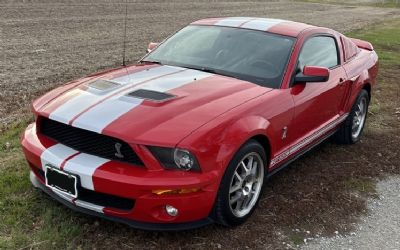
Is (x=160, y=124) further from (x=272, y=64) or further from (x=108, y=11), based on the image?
(x=108, y=11)

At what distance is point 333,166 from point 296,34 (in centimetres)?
149

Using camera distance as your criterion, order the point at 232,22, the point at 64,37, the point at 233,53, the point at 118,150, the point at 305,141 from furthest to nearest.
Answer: the point at 64,37, the point at 232,22, the point at 305,141, the point at 233,53, the point at 118,150

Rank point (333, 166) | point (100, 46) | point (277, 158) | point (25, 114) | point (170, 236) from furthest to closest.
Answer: point (100, 46) < point (25, 114) < point (333, 166) < point (277, 158) < point (170, 236)

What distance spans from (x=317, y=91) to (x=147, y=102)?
182 centimetres

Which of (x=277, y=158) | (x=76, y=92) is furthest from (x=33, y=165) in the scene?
(x=277, y=158)

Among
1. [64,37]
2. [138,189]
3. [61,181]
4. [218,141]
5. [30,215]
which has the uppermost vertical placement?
[218,141]

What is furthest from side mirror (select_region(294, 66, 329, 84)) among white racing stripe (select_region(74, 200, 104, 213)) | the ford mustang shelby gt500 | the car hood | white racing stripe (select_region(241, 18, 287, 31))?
white racing stripe (select_region(74, 200, 104, 213))

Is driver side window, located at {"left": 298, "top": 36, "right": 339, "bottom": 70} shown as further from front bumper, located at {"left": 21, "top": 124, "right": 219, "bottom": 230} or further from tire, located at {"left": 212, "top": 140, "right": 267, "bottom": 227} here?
front bumper, located at {"left": 21, "top": 124, "right": 219, "bottom": 230}

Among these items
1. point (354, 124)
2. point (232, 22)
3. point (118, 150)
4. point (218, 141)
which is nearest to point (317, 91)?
point (232, 22)

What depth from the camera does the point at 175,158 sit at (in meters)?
3.11

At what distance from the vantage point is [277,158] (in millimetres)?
4070

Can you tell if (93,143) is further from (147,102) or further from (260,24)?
(260,24)

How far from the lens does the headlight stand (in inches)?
122

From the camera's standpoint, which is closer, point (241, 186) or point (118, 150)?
point (118, 150)
